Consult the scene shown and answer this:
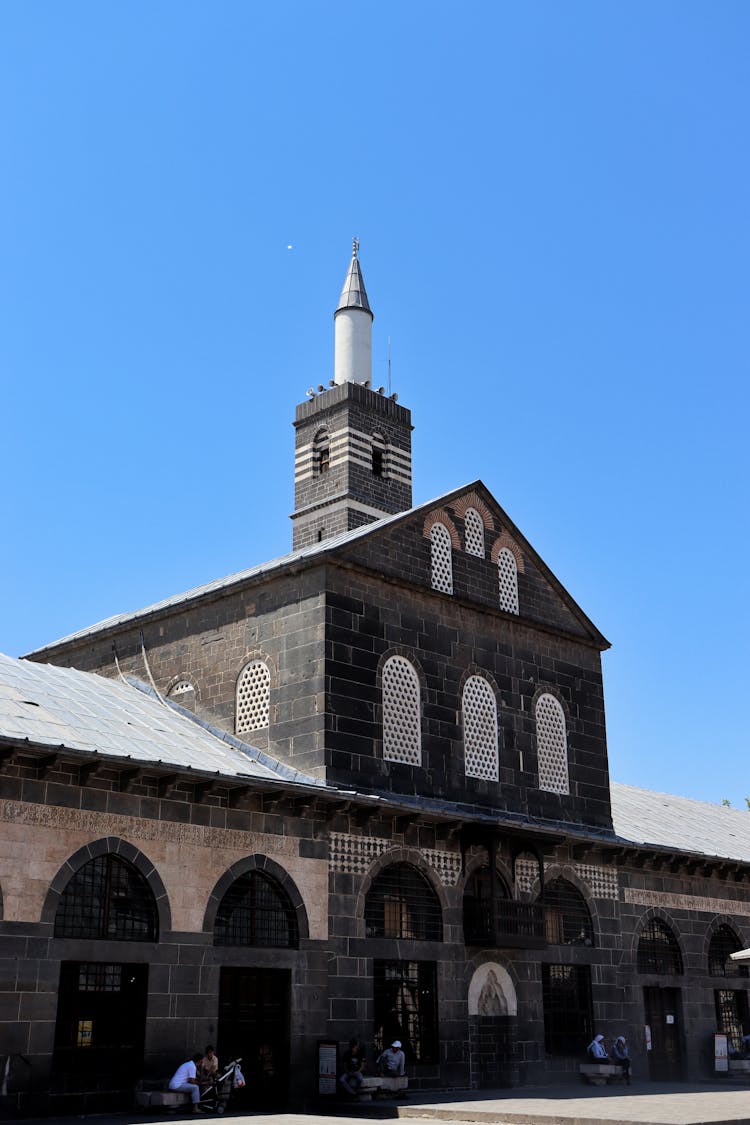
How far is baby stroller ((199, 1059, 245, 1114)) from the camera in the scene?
18.5 metres

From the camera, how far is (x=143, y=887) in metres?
19.5

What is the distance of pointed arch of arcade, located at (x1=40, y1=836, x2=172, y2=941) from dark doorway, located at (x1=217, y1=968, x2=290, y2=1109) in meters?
1.79

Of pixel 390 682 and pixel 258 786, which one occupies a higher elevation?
pixel 390 682

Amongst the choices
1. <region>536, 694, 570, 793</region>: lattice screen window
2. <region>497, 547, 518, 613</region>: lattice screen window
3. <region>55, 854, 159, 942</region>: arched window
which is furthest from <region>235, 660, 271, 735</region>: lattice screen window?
<region>536, 694, 570, 793</region>: lattice screen window

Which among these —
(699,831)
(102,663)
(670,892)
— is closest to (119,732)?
(102,663)

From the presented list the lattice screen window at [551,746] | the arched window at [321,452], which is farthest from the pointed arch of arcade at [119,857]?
the arched window at [321,452]

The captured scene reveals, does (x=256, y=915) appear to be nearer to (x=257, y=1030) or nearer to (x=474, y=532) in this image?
(x=257, y=1030)

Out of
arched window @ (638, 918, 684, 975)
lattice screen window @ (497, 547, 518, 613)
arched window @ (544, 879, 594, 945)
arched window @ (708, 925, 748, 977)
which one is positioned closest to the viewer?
arched window @ (544, 879, 594, 945)

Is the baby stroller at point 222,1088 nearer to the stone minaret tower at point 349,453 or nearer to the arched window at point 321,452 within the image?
the stone minaret tower at point 349,453

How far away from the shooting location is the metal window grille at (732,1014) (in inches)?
1216

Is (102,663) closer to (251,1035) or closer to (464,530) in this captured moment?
(464,530)

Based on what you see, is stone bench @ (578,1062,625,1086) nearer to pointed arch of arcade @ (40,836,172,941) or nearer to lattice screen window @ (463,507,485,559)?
pointed arch of arcade @ (40,836,172,941)

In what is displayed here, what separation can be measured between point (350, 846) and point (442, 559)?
739cm

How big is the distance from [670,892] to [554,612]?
7689mm
